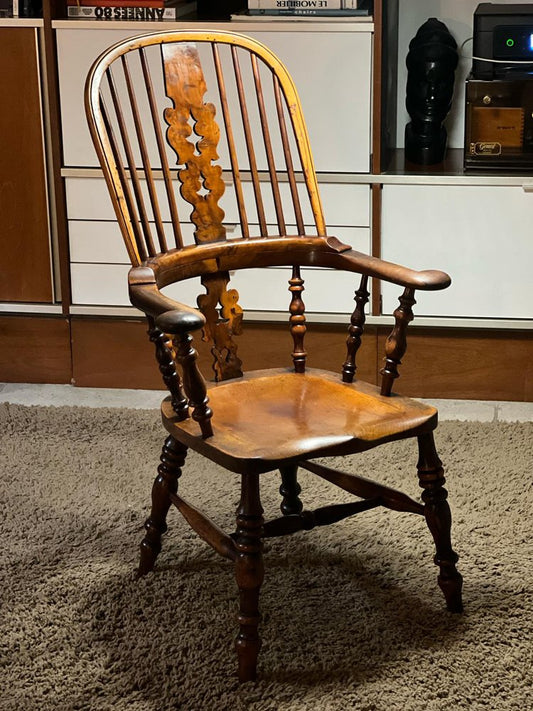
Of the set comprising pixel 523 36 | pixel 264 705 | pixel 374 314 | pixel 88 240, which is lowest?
pixel 264 705

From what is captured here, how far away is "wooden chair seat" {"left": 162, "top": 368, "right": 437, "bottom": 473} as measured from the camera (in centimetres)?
160

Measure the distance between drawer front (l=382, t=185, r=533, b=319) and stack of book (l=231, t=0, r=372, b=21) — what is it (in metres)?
0.44

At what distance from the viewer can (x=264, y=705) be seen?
161 centimetres

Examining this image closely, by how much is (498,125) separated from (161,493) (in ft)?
4.63

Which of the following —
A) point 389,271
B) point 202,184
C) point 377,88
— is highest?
point 377,88

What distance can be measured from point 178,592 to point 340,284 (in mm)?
1129

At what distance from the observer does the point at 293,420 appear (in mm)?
1726

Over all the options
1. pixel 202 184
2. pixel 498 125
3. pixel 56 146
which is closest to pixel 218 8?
pixel 56 146

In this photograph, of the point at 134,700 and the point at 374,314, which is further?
the point at 374,314

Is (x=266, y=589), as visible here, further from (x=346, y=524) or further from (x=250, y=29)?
(x=250, y=29)

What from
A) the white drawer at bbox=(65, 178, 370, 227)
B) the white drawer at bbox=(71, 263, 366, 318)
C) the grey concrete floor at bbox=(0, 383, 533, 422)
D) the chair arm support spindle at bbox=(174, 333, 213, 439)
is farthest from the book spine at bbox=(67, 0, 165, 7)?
the chair arm support spindle at bbox=(174, 333, 213, 439)

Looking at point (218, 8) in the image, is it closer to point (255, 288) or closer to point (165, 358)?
point (255, 288)

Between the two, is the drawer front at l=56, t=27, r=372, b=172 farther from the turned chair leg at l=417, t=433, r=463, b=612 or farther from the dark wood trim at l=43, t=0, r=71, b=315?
the turned chair leg at l=417, t=433, r=463, b=612

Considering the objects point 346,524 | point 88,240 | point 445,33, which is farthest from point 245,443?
point 445,33
